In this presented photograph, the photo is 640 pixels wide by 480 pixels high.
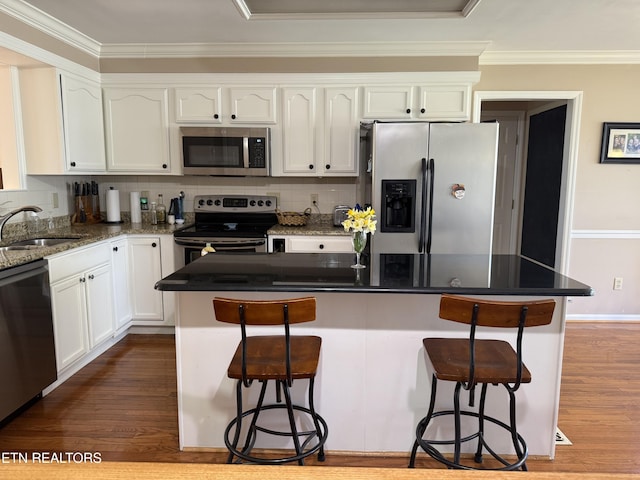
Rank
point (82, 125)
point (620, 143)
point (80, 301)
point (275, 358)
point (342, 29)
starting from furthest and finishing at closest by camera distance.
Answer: point (620, 143) → point (82, 125) → point (342, 29) → point (80, 301) → point (275, 358)

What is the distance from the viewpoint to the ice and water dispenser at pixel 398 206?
3.22 m

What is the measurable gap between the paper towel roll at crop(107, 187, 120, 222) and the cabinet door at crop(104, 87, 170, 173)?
0.21 metres

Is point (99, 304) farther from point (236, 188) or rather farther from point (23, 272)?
point (236, 188)

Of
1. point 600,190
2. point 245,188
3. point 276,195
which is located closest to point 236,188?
point 245,188

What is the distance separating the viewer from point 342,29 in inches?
124

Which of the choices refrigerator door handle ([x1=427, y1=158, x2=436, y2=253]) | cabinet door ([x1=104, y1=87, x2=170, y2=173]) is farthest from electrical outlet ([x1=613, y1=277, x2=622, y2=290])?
cabinet door ([x1=104, y1=87, x2=170, y2=173])

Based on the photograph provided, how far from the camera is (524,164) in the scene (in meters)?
5.13

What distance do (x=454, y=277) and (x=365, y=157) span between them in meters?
1.89

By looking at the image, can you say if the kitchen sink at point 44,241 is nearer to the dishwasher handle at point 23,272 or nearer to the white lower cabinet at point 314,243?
the dishwasher handle at point 23,272

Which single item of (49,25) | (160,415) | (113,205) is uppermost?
(49,25)

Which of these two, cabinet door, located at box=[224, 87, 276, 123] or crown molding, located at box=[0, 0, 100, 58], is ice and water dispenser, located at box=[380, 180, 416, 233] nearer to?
cabinet door, located at box=[224, 87, 276, 123]

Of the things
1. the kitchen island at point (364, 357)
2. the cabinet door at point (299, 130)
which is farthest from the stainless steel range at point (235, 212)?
the kitchen island at point (364, 357)

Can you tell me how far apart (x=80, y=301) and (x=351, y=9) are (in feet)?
8.69

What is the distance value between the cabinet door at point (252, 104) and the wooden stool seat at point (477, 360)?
8.23 ft
